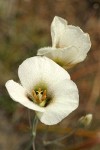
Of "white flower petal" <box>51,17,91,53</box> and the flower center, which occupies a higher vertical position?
"white flower petal" <box>51,17,91,53</box>

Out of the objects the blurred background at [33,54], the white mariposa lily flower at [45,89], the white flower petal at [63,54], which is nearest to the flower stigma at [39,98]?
the white mariposa lily flower at [45,89]

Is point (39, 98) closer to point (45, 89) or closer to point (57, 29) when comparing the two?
point (45, 89)

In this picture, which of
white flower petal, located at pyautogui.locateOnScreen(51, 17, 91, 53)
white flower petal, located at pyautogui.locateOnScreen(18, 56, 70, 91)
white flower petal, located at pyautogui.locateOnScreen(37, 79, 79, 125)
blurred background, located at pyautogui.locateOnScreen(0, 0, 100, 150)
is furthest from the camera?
blurred background, located at pyautogui.locateOnScreen(0, 0, 100, 150)

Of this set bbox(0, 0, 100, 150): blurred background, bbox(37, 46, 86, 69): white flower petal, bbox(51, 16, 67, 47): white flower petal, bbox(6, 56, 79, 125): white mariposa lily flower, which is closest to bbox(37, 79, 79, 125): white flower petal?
bbox(6, 56, 79, 125): white mariposa lily flower

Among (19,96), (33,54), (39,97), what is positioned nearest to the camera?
(19,96)

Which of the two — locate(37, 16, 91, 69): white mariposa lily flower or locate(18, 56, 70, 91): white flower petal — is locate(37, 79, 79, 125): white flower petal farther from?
locate(37, 16, 91, 69): white mariposa lily flower

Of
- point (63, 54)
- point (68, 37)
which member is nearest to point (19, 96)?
point (63, 54)
